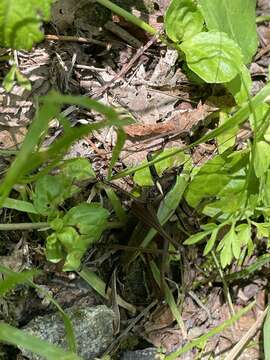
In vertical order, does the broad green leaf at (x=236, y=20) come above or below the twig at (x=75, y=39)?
above

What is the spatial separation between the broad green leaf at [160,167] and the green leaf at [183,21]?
1.10 feet

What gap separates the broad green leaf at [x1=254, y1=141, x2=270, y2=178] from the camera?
1616 millimetres

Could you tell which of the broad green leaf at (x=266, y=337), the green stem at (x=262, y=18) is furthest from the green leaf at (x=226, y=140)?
the broad green leaf at (x=266, y=337)

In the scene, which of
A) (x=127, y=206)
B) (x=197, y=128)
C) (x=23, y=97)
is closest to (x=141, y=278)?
(x=127, y=206)

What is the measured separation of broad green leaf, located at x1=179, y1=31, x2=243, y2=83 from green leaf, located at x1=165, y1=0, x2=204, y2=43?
0.03m

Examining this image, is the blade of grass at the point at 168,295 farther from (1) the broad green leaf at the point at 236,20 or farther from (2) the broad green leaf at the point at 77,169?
(1) the broad green leaf at the point at 236,20

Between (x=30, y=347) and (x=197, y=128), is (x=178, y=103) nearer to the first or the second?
(x=197, y=128)

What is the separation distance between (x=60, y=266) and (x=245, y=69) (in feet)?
2.57

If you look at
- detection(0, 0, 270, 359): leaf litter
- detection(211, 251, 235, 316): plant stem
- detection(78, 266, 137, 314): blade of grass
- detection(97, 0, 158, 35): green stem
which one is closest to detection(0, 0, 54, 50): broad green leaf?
detection(97, 0, 158, 35): green stem

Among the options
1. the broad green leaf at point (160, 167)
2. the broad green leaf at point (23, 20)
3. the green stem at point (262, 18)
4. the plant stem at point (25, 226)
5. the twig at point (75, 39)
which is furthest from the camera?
the green stem at point (262, 18)

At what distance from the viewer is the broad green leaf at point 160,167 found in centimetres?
176

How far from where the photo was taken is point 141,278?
5.90 ft

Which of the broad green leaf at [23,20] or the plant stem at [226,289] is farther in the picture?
the plant stem at [226,289]

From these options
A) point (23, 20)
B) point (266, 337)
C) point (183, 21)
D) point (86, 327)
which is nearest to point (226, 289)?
point (266, 337)
